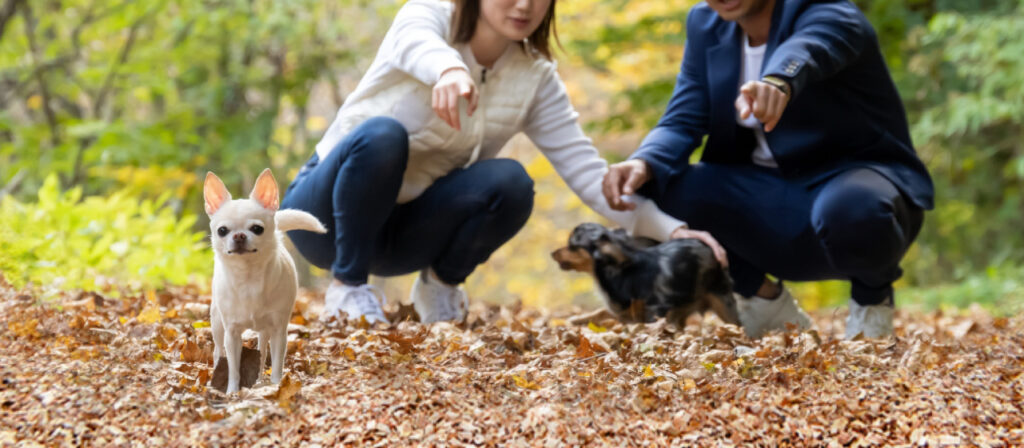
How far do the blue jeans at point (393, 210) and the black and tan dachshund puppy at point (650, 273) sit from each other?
0.31 meters

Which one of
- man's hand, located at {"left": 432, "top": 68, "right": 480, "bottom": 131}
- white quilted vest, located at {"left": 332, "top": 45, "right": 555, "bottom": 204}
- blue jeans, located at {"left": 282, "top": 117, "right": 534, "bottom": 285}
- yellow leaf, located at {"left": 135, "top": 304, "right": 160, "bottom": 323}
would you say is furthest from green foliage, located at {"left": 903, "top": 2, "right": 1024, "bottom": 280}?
yellow leaf, located at {"left": 135, "top": 304, "right": 160, "bottom": 323}

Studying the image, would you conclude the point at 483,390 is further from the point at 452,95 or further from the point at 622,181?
the point at 622,181

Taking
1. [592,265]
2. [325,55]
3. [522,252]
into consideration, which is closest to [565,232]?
[522,252]

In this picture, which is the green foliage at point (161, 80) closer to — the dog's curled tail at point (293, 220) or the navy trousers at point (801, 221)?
the navy trousers at point (801, 221)

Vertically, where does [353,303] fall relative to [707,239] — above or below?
above

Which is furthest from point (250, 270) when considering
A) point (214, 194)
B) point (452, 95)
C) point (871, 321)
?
point (871, 321)

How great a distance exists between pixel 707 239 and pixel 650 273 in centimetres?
26

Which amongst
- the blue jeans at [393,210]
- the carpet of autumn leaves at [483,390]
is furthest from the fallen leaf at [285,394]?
the blue jeans at [393,210]

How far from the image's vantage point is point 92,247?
419 centimetres

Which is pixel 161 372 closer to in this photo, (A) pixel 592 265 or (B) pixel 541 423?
(B) pixel 541 423

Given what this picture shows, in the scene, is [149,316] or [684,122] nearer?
[149,316]

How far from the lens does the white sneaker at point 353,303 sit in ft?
9.92

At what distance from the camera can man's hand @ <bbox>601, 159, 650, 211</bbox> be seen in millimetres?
3338

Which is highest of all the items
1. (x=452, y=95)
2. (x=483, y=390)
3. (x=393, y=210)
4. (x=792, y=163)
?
(x=452, y=95)
